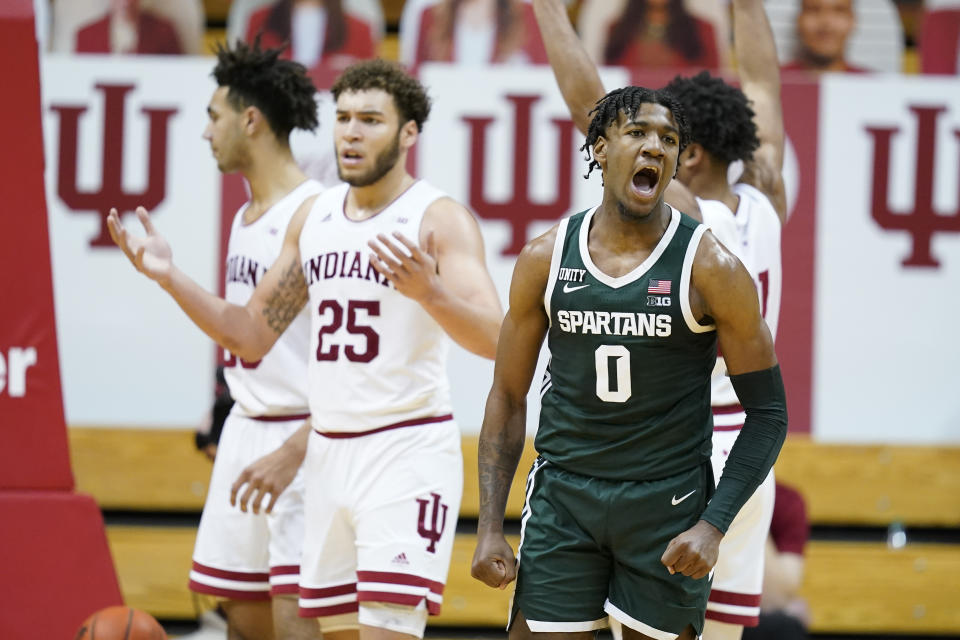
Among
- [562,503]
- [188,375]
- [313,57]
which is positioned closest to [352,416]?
[562,503]

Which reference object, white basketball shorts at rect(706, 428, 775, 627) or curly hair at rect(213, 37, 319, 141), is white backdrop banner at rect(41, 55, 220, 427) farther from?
white basketball shorts at rect(706, 428, 775, 627)

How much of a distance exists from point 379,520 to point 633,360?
4.48 ft

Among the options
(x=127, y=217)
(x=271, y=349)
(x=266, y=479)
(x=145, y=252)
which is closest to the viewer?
(x=145, y=252)

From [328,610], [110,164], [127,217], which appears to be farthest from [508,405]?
[110,164]

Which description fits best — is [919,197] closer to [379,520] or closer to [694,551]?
[379,520]

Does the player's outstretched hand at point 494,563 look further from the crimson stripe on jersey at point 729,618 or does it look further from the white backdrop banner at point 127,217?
the white backdrop banner at point 127,217

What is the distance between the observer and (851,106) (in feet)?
21.0

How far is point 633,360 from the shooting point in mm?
2889

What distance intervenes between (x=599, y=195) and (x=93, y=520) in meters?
Result: 3.03

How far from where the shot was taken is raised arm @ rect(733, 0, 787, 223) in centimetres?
439

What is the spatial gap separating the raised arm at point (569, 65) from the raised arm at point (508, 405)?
3.63 feet

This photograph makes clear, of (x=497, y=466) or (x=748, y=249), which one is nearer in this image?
(x=497, y=466)

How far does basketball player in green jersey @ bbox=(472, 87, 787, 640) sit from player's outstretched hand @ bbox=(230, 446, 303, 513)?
1.41 metres

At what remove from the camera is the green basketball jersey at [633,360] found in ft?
9.42
